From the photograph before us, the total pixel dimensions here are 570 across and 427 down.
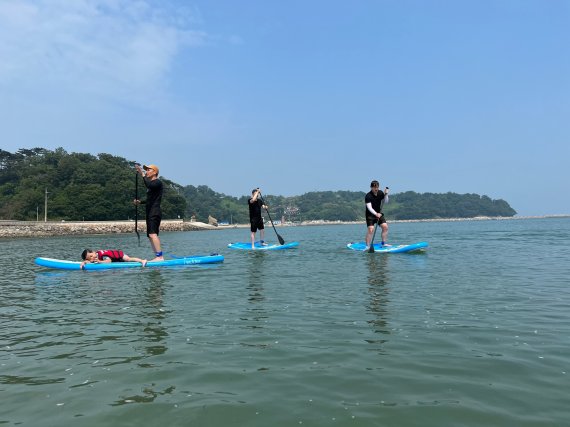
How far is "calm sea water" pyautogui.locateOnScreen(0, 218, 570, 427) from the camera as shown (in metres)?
3.75

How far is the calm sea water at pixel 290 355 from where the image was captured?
12.3 feet

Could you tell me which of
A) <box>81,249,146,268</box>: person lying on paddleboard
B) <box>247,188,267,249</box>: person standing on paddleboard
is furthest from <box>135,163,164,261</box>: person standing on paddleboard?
<box>247,188,267,249</box>: person standing on paddleboard

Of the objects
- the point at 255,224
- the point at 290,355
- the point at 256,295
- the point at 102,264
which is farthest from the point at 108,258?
the point at 290,355

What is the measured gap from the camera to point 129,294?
9781 mm

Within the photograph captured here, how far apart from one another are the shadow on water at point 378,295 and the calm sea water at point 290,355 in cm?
5

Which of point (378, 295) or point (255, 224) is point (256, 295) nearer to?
point (378, 295)

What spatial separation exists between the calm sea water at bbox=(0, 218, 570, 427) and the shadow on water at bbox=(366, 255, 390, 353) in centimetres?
5

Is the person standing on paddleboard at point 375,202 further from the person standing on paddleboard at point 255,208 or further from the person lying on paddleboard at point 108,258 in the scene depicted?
the person lying on paddleboard at point 108,258

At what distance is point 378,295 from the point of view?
907 centimetres

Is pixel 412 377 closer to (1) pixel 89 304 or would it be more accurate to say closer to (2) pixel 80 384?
(2) pixel 80 384

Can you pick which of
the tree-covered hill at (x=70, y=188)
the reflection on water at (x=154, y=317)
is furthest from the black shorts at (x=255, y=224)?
the tree-covered hill at (x=70, y=188)

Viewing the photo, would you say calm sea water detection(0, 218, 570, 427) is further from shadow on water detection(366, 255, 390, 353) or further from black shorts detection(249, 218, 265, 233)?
black shorts detection(249, 218, 265, 233)

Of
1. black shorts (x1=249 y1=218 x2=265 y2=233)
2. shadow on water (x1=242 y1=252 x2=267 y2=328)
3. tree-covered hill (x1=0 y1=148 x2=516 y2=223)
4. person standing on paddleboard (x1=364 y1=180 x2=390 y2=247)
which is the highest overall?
tree-covered hill (x1=0 y1=148 x2=516 y2=223)

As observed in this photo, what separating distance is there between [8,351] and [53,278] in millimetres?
8296
